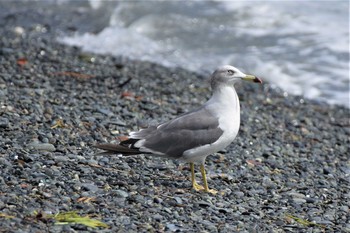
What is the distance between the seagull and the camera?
21.7 ft

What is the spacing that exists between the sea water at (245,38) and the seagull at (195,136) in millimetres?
5607

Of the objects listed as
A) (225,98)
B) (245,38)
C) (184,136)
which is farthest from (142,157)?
(245,38)

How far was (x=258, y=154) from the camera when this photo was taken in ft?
27.4

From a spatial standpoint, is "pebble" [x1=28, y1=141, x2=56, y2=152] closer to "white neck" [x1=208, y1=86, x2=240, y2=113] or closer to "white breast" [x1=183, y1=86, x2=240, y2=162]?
"white breast" [x1=183, y1=86, x2=240, y2=162]

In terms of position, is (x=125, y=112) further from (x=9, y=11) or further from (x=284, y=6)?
(x=284, y=6)

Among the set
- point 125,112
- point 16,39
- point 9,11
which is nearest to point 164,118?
point 125,112

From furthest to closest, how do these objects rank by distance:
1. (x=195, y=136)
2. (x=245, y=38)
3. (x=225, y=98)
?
(x=245, y=38), (x=225, y=98), (x=195, y=136)

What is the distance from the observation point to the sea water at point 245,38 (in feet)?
43.5

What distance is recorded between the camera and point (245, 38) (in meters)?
15.5

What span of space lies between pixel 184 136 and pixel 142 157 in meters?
0.89

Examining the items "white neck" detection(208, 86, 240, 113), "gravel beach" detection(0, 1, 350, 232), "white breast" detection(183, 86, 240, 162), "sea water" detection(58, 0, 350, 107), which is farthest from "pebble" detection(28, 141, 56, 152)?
"sea water" detection(58, 0, 350, 107)

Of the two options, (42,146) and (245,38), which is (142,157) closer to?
(42,146)

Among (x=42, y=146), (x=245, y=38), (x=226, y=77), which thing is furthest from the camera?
(x=245, y=38)

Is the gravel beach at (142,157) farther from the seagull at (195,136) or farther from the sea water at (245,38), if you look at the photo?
the sea water at (245,38)
